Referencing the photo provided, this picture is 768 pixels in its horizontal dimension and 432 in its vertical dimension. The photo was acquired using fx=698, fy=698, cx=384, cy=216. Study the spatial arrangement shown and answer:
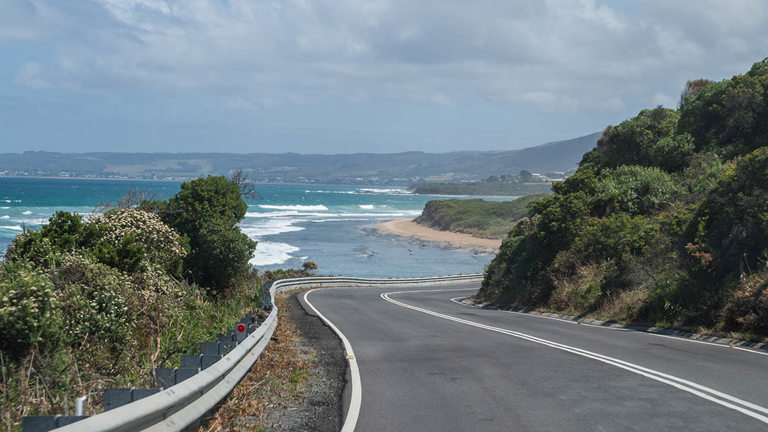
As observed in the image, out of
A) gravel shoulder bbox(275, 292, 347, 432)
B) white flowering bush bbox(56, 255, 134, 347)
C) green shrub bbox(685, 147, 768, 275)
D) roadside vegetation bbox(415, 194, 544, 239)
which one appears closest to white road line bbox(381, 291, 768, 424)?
gravel shoulder bbox(275, 292, 347, 432)

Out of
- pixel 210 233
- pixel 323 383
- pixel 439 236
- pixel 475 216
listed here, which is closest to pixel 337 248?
pixel 439 236

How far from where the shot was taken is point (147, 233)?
23.5m

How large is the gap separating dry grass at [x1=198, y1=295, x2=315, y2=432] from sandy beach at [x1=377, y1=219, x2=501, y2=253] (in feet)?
241

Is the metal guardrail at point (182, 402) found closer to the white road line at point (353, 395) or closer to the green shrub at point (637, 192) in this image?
the white road line at point (353, 395)

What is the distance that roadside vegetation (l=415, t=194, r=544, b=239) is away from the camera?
344 ft

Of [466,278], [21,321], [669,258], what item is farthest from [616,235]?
[466,278]

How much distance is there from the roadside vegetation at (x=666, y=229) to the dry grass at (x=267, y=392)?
892 centimetres

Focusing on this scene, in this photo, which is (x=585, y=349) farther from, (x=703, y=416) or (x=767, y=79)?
(x=767, y=79)

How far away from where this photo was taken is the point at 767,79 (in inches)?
1115

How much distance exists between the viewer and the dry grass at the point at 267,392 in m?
7.18

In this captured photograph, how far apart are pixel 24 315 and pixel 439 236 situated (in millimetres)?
93325

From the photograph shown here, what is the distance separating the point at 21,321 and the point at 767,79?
29.0 metres

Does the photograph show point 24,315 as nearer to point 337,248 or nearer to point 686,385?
point 686,385

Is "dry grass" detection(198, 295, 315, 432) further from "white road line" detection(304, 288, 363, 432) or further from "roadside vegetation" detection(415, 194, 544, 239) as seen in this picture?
"roadside vegetation" detection(415, 194, 544, 239)
